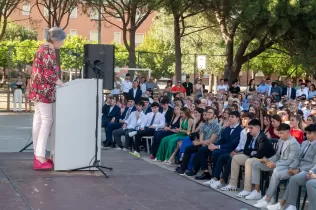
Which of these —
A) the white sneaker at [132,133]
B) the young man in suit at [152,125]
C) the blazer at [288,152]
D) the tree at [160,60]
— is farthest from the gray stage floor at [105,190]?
the tree at [160,60]

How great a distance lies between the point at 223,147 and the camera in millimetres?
10391

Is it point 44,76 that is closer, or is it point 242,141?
point 44,76

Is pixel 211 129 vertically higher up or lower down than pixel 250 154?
higher up

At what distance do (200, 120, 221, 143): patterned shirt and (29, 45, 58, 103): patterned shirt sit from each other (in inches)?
110

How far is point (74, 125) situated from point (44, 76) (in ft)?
2.94

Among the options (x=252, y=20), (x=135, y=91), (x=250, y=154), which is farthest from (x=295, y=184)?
(x=252, y=20)

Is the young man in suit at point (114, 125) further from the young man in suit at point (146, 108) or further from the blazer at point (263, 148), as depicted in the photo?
the blazer at point (263, 148)

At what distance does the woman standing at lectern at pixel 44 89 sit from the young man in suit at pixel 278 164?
3.29 m

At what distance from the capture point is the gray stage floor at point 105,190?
8.08m

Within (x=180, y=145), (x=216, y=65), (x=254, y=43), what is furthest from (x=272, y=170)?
(x=216, y=65)

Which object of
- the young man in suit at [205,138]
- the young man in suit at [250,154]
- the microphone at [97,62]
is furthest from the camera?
the young man in suit at [205,138]

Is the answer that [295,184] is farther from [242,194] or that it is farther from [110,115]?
[110,115]

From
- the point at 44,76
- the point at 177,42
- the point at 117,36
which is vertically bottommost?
the point at 44,76

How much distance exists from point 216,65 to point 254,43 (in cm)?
1121
